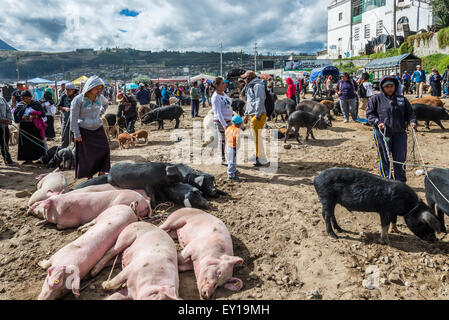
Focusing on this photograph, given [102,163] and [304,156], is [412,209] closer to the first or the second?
[304,156]

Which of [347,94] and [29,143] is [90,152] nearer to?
[29,143]

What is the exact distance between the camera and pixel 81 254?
315 cm

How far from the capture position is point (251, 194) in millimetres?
5387

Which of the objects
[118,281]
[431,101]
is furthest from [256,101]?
[431,101]

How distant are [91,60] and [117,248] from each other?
151278 millimetres

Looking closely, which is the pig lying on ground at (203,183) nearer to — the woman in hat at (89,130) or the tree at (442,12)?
the woman in hat at (89,130)

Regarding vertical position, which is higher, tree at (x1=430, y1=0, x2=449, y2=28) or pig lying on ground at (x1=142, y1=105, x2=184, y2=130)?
tree at (x1=430, y1=0, x2=449, y2=28)

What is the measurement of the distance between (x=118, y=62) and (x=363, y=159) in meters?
143

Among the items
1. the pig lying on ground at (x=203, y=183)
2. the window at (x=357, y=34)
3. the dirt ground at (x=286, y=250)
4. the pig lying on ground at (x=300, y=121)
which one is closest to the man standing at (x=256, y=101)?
the dirt ground at (x=286, y=250)

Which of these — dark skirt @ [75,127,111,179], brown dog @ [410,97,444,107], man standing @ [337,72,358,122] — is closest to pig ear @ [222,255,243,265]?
dark skirt @ [75,127,111,179]

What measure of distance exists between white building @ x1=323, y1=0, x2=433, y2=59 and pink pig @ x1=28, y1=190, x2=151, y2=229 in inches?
1721

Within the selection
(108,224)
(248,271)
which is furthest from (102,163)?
(248,271)

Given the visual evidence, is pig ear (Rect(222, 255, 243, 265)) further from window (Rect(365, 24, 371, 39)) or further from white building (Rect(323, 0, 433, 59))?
window (Rect(365, 24, 371, 39))

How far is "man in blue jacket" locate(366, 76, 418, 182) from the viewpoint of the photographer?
4570 mm
